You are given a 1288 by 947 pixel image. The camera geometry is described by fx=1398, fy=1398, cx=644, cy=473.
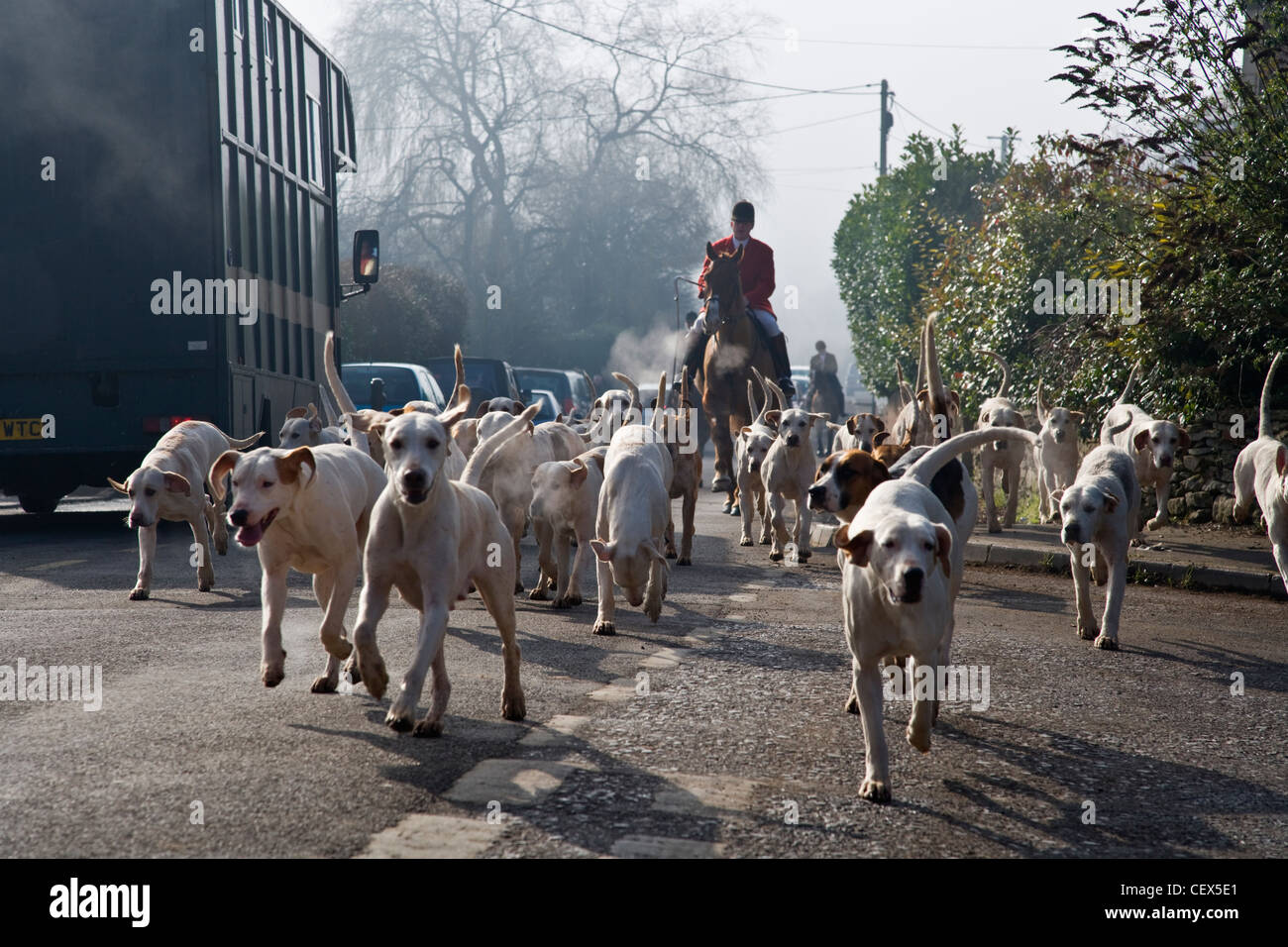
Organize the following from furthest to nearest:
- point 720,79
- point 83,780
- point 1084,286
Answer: point 720,79, point 1084,286, point 83,780

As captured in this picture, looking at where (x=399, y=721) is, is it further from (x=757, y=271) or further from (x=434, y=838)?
(x=757, y=271)

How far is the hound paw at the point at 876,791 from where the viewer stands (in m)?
4.51

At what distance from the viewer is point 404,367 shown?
19.5 m

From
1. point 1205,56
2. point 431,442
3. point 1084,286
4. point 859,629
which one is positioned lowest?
point 859,629

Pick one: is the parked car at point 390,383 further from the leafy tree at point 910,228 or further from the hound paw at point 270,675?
the hound paw at point 270,675

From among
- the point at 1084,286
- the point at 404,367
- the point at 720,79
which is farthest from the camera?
the point at 720,79

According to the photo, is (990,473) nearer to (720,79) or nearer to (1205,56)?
(1205,56)

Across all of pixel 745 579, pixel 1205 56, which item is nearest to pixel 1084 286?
pixel 1205 56

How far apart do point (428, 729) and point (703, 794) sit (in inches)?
47.2

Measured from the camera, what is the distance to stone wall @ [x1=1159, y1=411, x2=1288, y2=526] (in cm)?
1289

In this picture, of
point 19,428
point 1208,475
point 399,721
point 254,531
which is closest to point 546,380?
point 19,428

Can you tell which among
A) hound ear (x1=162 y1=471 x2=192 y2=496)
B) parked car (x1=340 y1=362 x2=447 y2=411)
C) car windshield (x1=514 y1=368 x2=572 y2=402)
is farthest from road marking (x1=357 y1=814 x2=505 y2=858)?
car windshield (x1=514 y1=368 x2=572 y2=402)

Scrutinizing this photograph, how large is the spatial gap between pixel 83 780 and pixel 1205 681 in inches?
201

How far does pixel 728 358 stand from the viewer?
15617 millimetres
